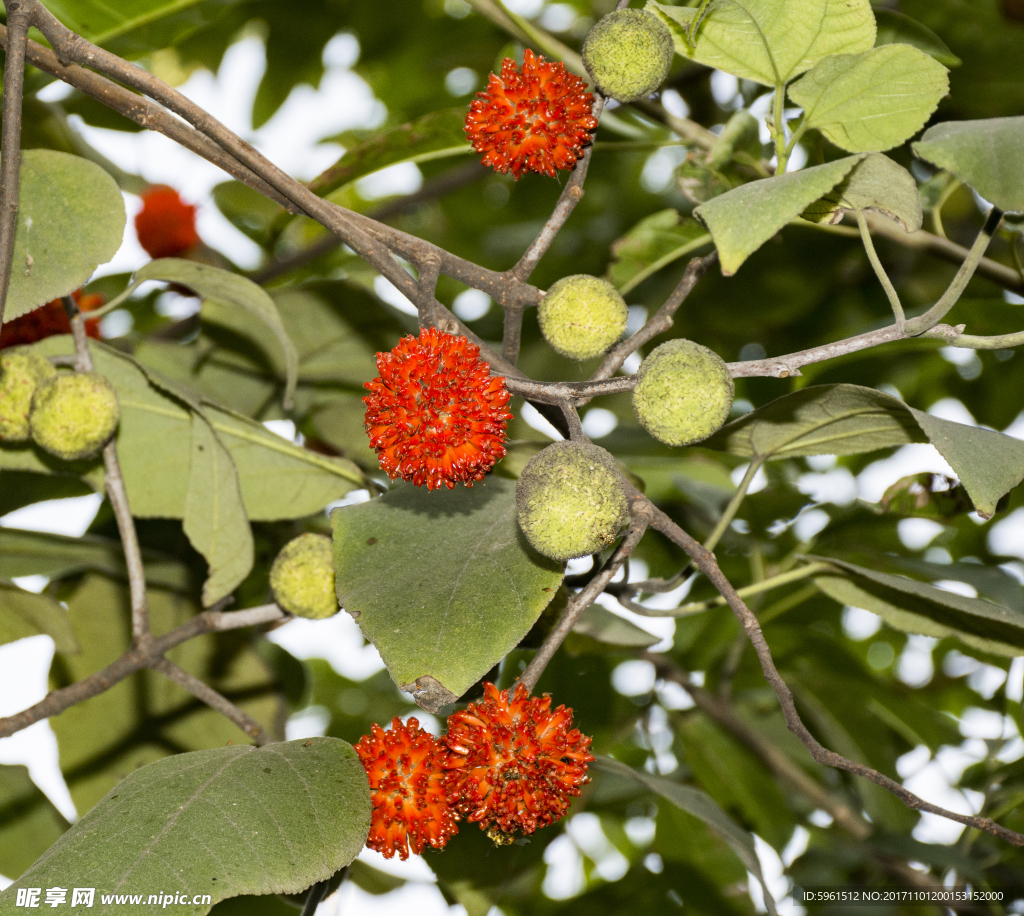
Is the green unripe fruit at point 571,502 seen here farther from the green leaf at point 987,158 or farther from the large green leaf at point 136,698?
the large green leaf at point 136,698

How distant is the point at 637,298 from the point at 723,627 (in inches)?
40.1

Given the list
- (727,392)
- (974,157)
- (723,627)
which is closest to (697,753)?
(723,627)

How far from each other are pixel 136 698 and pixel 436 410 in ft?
3.97

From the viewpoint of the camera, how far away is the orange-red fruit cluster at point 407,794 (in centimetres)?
107

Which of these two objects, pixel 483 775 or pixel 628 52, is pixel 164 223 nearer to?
pixel 628 52

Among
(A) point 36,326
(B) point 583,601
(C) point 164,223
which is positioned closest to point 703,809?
(B) point 583,601

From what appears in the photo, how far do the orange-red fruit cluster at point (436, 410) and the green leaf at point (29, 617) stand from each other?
1.02 meters

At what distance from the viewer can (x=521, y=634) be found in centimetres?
97

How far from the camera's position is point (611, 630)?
1540 millimetres

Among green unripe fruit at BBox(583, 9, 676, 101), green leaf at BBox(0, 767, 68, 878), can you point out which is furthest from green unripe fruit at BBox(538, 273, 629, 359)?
green leaf at BBox(0, 767, 68, 878)

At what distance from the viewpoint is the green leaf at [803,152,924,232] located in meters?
0.99

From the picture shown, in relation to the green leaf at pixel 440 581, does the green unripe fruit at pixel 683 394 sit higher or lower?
higher

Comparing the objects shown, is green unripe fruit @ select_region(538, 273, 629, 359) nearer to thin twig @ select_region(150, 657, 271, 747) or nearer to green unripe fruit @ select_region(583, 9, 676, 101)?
green unripe fruit @ select_region(583, 9, 676, 101)

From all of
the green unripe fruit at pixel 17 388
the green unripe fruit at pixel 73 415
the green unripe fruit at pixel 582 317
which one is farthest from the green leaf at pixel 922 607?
the green unripe fruit at pixel 17 388
